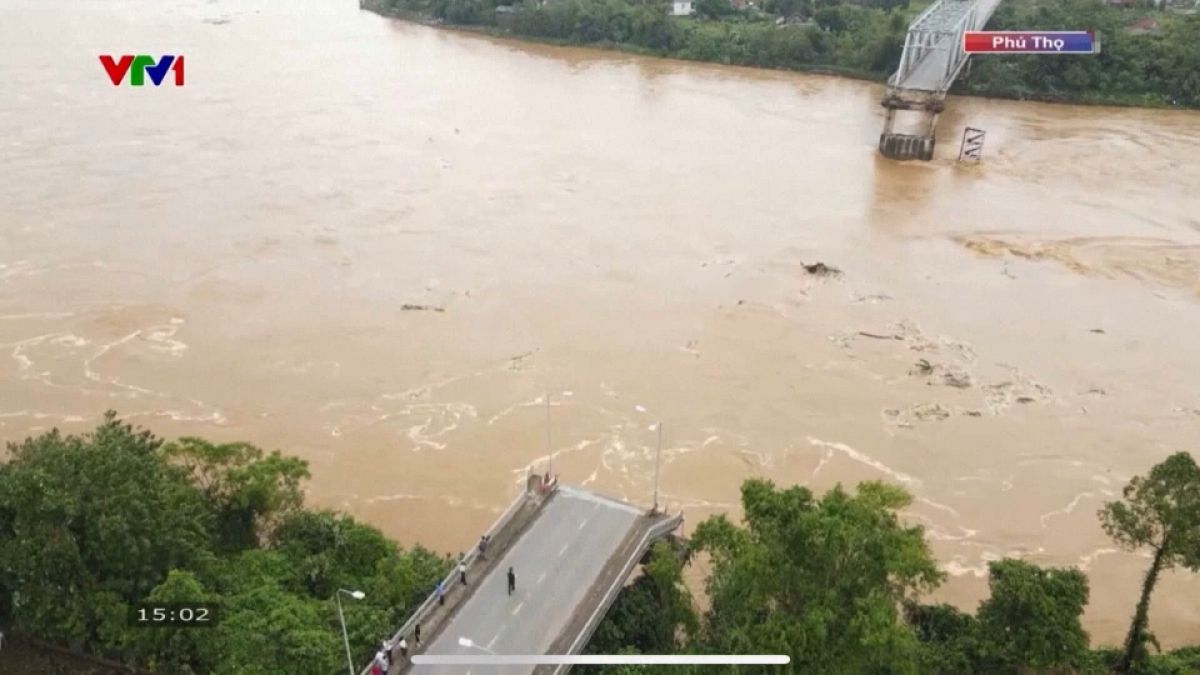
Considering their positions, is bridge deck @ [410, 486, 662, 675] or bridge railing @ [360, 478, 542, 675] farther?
bridge deck @ [410, 486, 662, 675]

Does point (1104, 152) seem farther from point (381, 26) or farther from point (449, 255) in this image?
point (381, 26)

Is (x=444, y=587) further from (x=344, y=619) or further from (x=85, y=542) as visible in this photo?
(x=85, y=542)

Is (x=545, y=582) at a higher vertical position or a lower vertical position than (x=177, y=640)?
higher

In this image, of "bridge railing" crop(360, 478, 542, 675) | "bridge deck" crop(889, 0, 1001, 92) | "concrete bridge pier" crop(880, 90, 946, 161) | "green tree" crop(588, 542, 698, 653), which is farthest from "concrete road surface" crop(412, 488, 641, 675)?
"bridge deck" crop(889, 0, 1001, 92)

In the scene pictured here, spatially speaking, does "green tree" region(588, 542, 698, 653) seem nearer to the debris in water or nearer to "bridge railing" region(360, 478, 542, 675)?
"bridge railing" region(360, 478, 542, 675)

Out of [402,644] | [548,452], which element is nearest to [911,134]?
[548,452]

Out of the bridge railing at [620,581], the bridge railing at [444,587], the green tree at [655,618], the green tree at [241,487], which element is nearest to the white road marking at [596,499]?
the bridge railing at [620,581]

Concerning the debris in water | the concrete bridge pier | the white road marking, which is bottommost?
the white road marking
